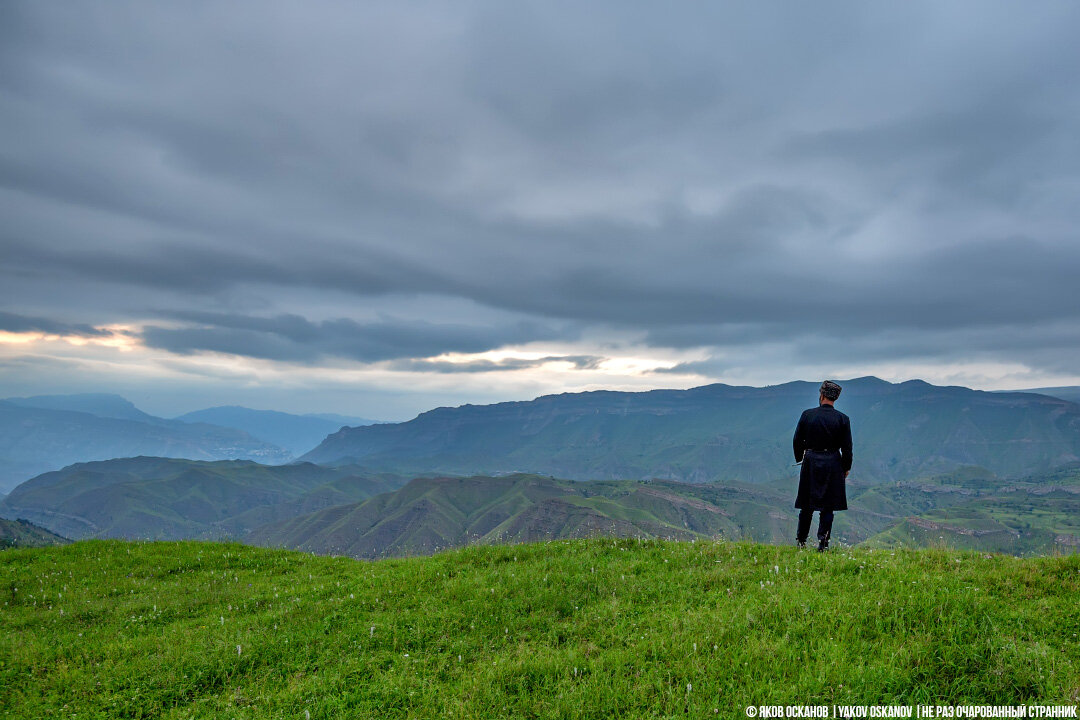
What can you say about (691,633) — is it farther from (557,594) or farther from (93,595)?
(93,595)

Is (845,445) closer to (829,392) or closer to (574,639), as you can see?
(829,392)

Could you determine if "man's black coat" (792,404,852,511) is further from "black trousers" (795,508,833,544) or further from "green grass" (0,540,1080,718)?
"green grass" (0,540,1080,718)

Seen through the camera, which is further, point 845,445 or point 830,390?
point 845,445

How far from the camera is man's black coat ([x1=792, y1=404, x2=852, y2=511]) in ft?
41.4

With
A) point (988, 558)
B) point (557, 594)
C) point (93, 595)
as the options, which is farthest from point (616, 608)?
point (93, 595)

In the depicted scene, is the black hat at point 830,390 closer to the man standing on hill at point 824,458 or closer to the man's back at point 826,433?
the man standing on hill at point 824,458

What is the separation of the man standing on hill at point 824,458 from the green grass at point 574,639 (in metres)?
1.29

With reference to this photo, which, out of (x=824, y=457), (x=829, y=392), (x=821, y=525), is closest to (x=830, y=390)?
Answer: (x=829, y=392)

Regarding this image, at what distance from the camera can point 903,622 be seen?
25.4 ft

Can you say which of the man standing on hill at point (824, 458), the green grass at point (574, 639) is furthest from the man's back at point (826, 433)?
the green grass at point (574, 639)

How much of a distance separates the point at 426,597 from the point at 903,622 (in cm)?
870

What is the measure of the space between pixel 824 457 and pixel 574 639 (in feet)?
26.3

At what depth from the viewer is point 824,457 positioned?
42.0 ft

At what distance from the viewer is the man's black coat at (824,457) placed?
41.4ft
